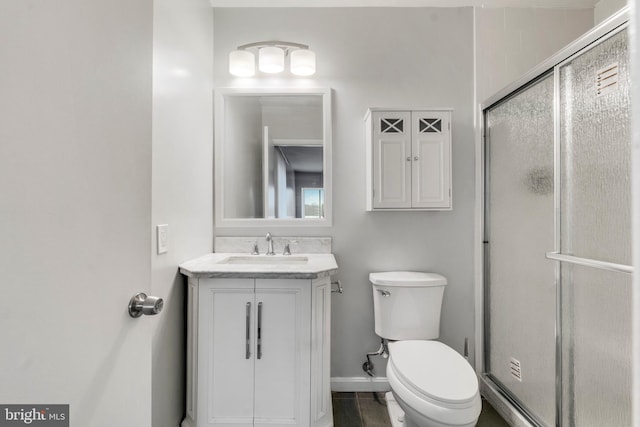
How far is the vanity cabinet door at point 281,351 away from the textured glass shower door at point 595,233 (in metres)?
1.11

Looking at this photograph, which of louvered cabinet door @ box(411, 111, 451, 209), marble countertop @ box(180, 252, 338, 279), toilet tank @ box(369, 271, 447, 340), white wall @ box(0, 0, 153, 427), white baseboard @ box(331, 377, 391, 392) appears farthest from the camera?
white baseboard @ box(331, 377, 391, 392)

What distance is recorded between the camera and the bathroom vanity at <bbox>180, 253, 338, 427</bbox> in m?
1.53

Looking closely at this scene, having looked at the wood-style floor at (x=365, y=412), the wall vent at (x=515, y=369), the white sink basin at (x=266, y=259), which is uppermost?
the white sink basin at (x=266, y=259)

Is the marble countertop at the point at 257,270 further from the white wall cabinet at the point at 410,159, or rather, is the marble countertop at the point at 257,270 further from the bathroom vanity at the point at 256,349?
the white wall cabinet at the point at 410,159

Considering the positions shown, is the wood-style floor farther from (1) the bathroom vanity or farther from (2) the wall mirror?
(2) the wall mirror

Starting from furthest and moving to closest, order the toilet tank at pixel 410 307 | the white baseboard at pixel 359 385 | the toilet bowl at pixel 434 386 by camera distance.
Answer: the white baseboard at pixel 359 385, the toilet tank at pixel 410 307, the toilet bowl at pixel 434 386

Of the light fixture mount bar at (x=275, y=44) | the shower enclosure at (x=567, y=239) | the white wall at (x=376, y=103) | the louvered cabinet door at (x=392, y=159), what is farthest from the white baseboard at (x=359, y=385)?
the light fixture mount bar at (x=275, y=44)

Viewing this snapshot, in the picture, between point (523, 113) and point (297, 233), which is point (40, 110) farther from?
point (523, 113)

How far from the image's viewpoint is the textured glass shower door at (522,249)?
60.1 inches

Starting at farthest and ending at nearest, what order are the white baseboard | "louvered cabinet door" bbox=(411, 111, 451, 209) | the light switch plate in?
the white baseboard → "louvered cabinet door" bbox=(411, 111, 451, 209) → the light switch plate

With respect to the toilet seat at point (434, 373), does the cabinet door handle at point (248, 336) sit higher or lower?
higher

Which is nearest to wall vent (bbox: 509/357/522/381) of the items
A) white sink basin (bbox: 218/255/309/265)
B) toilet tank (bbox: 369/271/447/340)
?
toilet tank (bbox: 369/271/447/340)

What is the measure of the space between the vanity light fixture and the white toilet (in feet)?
4.38

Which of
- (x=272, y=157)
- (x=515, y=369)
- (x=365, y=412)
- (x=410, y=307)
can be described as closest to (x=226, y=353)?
(x=365, y=412)
